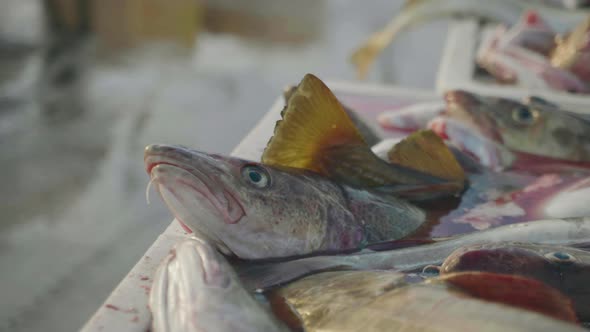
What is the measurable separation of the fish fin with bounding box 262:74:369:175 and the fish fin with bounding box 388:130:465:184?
303mm

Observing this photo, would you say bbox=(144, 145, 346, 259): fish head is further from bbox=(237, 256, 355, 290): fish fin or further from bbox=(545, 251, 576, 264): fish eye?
bbox=(545, 251, 576, 264): fish eye

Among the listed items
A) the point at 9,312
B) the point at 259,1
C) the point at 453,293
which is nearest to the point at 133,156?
→ the point at 9,312

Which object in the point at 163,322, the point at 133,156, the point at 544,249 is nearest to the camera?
the point at 163,322

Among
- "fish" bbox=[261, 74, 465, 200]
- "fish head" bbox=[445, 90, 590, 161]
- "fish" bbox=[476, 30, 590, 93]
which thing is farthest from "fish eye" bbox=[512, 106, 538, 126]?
"fish" bbox=[476, 30, 590, 93]

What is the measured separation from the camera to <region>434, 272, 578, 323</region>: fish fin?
1372mm

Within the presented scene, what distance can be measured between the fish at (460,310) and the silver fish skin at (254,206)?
0.39m

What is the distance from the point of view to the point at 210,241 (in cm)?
180

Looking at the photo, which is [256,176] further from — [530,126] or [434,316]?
[530,126]

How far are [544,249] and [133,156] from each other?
380 centimetres

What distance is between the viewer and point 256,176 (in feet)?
6.06

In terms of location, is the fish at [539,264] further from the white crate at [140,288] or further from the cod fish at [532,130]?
the cod fish at [532,130]

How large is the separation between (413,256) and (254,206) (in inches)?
16.3

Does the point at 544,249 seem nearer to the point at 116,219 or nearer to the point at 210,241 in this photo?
the point at 210,241

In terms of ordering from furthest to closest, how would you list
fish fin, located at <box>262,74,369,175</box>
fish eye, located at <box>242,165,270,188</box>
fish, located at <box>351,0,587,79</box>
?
fish, located at <box>351,0,587,79</box>
fish fin, located at <box>262,74,369,175</box>
fish eye, located at <box>242,165,270,188</box>
